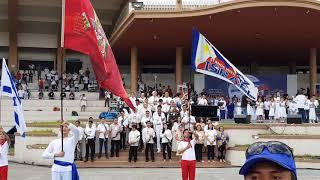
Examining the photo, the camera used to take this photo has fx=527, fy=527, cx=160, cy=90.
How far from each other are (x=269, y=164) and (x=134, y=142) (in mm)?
17103

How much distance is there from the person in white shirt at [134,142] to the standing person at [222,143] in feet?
10.1

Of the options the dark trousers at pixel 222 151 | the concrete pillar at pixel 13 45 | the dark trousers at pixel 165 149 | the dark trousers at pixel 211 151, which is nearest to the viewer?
the dark trousers at pixel 211 151

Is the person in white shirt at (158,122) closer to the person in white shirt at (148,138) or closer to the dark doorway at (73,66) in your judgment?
the person in white shirt at (148,138)

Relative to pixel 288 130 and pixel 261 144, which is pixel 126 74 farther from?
pixel 261 144

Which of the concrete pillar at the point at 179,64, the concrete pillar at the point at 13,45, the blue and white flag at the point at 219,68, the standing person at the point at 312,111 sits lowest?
the standing person at the point at 312,111

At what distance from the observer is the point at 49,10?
4116cm

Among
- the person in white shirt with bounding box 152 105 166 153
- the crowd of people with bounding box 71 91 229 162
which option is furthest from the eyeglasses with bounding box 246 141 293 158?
the person in white shirt with bounding box 152 105 166 153

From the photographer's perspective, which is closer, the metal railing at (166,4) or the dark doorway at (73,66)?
the metal railing at (166,4)

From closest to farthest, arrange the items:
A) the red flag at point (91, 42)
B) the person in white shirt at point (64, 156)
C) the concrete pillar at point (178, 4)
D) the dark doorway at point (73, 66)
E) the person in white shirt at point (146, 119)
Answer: the red flag at point (91, 42), the person in white shirt at point (64, 156), the person in white shirt at point (146, 119), the concrete pillar at point (178, 4), the dark doorway at point (73, 66)

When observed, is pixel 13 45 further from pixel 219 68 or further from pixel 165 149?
pixel 219 68

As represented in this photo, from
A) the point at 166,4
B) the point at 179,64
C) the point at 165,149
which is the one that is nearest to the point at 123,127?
the point at 165,149

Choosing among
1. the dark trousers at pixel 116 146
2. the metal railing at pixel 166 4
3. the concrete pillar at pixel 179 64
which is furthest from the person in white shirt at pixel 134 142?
the concrete pillar at pixel 179 64

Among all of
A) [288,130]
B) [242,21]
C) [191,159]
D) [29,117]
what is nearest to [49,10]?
[29,117]

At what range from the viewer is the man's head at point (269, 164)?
198 centimetres
